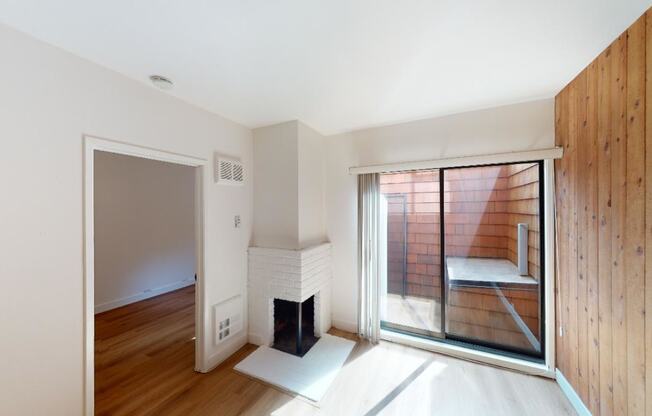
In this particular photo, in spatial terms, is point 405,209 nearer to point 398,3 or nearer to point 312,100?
point 312,100

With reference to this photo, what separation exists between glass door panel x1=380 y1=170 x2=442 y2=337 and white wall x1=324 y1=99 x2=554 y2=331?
1.02ft

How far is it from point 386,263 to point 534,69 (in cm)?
216

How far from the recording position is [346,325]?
2.94 metres

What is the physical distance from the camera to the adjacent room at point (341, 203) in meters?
1.25

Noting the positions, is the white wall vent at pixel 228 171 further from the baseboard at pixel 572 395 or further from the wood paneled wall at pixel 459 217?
the baseboard at pixel 572 395

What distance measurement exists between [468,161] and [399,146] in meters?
0.70

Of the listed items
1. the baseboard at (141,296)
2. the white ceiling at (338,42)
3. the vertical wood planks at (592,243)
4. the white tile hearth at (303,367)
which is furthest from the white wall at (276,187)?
the baseboard at (141,296)

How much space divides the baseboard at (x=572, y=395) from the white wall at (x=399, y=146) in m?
1.83

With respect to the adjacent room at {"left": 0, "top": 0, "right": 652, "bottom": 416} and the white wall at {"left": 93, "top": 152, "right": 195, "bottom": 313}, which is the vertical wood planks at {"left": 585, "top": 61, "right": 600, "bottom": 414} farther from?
the white wall at {"left": 93, "top": 152, "right": 195, "bottom": 313}

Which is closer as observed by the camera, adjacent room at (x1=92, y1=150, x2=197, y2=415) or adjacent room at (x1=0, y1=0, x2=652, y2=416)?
adjacent room at (x1=0, y1=0, x2=652, y2=416)

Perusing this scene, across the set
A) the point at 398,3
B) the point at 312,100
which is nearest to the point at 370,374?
the point at 312,100

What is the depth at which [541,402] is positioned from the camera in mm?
1853

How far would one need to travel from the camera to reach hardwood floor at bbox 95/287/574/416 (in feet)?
5.93

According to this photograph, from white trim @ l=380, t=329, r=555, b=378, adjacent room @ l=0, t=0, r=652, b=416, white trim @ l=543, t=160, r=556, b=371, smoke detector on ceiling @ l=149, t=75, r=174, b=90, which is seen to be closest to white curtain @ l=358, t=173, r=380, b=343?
adjacent room @ l=0, t=0, r=652, b=416
